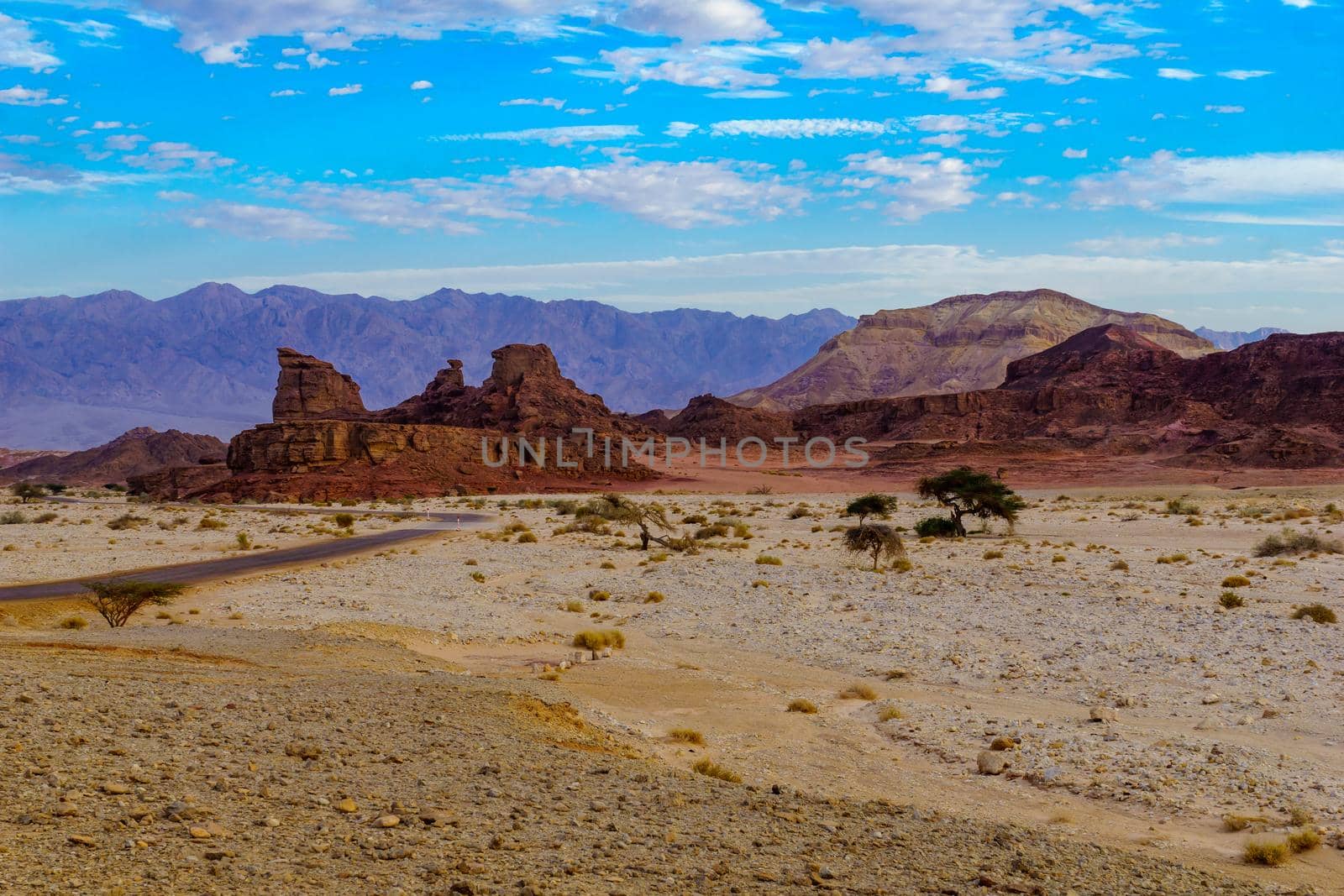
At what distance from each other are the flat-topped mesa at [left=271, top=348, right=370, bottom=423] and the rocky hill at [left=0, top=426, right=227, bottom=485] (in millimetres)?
21339

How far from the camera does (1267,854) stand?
8.33 meters

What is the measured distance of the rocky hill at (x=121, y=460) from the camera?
125 meters

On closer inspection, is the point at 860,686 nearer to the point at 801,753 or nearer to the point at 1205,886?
the point at 801,753

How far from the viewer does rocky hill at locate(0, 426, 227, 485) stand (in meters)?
125

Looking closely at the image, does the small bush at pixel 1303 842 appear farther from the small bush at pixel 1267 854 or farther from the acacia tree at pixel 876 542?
the acacia tree at pixel 876 542

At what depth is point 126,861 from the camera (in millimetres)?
6203

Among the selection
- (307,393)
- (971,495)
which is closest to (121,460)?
(307,393)

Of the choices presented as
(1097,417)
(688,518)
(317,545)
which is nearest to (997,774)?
(317,545)

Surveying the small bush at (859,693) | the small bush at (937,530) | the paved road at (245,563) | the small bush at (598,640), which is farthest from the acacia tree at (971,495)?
the small bush at (859,693)

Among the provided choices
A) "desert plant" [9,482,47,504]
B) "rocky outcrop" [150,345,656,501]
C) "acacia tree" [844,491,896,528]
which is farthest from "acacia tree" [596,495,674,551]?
"desert plant" [9,482,47,504]

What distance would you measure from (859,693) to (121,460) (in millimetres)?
129469

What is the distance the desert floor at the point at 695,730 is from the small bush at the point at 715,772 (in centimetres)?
37

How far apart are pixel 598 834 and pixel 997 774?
5.28m

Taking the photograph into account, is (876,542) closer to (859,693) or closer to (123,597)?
(859,693)
